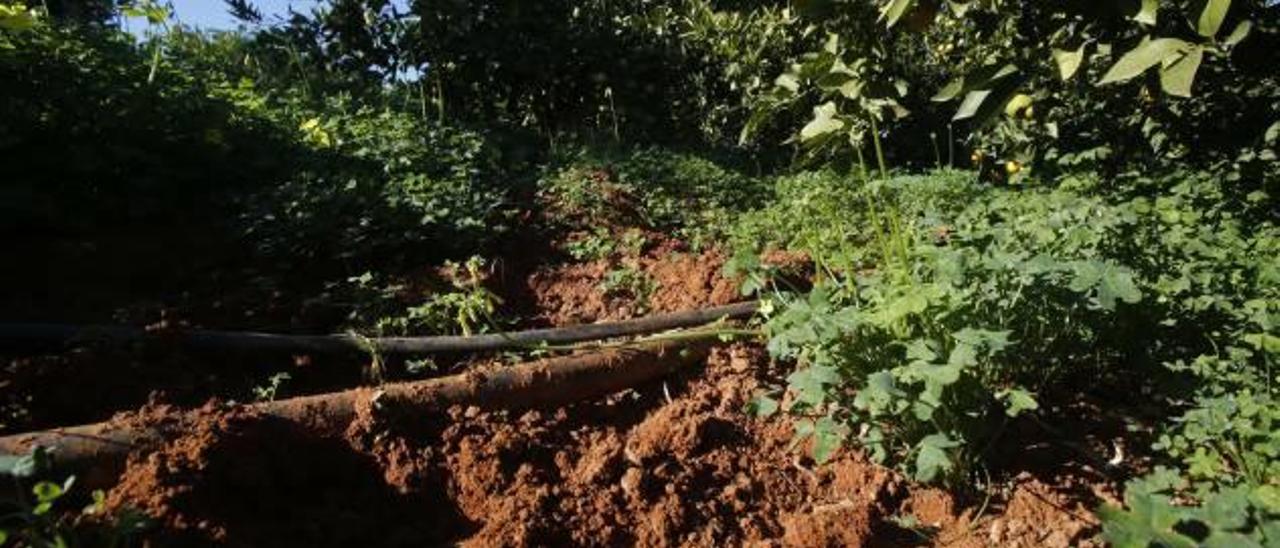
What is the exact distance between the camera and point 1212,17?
1.79 m

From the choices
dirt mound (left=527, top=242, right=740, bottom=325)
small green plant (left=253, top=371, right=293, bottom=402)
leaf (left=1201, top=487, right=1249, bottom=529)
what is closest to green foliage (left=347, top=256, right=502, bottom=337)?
dirt mound (left=527, top=242, right=740, bottom=325)

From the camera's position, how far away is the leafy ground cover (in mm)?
2127

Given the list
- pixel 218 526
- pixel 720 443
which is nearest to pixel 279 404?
pixel 218 526

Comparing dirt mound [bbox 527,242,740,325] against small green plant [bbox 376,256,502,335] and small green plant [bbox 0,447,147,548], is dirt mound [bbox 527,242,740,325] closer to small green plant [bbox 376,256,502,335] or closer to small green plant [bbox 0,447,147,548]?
small green plant [bbox 376,256,502,335]

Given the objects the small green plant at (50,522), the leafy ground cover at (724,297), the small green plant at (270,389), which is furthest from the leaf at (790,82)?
the small green plant at (50,522)

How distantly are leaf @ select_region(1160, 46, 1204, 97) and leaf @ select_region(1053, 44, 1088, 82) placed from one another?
252 millimetres

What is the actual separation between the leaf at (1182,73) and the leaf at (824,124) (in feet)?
2.82

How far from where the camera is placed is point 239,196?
152 inches

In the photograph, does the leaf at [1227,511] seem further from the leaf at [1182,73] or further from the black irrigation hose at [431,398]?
the black irrigation hose at [431,398]

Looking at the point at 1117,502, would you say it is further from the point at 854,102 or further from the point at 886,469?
the point at 854,102

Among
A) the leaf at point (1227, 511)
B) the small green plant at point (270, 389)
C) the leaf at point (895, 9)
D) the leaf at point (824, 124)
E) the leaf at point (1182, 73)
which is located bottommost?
the leaf at point (1227, 511)

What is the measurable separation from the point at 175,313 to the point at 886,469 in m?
2.40

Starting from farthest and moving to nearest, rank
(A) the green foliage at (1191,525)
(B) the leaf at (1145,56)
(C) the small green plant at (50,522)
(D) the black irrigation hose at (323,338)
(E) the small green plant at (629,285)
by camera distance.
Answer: (E) the small green plant at (629,285), (D) the black irrigation hose at (323,338), (B) the leaf at (1145,56), (C) the small green plant at (50,522), (A) the green foliage at (1191,525)

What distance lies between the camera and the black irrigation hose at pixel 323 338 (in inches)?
106
